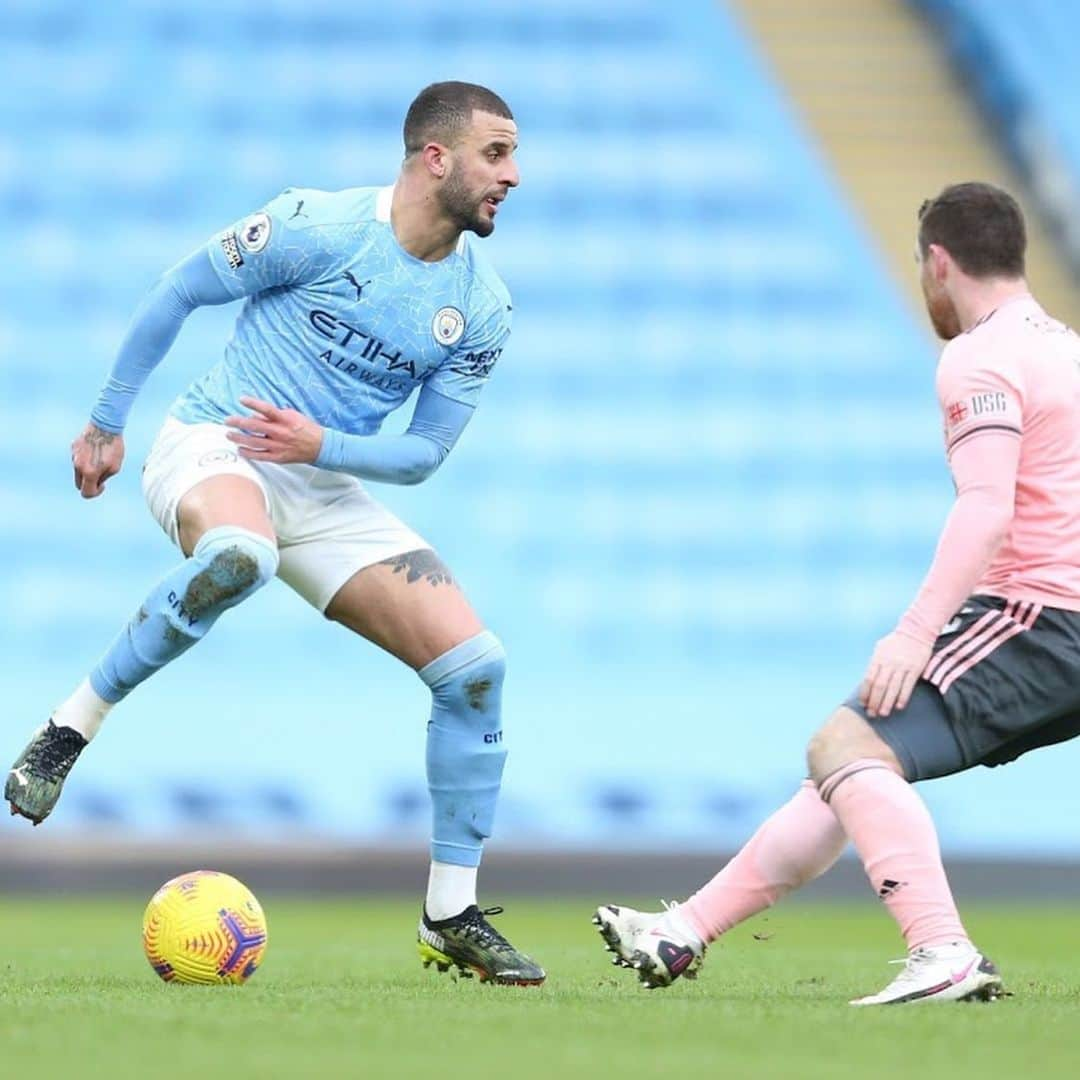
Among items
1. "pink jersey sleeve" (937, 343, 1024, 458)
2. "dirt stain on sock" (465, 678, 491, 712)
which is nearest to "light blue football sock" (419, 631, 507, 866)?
"dirt stain on sock" (465, 678, 491, 712)

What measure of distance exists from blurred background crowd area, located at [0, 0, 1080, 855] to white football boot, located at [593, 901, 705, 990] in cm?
774

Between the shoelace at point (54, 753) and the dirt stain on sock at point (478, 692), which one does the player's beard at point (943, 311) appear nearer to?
the dirt stain on sock at point (478, 692)

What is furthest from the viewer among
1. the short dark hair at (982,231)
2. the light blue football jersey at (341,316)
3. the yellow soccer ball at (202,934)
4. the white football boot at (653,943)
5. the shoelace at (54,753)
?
the light blue football jersey at (341,316)

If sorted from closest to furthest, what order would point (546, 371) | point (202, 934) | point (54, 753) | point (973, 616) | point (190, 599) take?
point (973, 616)
point (202, 934)
point (190, 599)
point (54, 753)
point (546, 371)

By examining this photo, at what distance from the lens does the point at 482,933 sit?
5.95m

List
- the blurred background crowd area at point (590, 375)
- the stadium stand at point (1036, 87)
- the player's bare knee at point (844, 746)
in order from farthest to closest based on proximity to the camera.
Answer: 1. the stadium stand at point (1036, 87)
2. the blurred background crowd area at point (590, 375)
3. the player's bare knee at point (844, 746)

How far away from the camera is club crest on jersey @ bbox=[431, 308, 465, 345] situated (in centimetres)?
605

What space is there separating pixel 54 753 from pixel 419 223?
1.66 metres

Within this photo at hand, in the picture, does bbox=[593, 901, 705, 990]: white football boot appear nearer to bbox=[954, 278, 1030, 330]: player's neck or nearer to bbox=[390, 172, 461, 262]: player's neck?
bbox=[954, 278, 1030, 330]: player's neck

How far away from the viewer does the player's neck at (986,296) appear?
16.9ft

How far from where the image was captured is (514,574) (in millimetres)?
15328

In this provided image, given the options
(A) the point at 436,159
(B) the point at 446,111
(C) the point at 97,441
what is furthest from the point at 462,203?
(C) the point at 97,441

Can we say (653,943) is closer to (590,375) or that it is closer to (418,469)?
(418,469)

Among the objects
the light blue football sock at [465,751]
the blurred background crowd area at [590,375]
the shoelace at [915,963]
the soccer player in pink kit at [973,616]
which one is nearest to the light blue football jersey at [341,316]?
the light blue football sock at [465,751]
